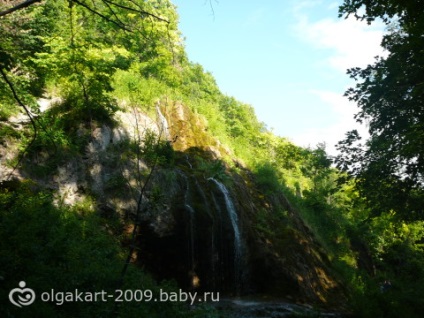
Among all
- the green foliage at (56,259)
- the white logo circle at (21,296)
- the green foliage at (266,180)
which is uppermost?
the green foliage at (266,180)

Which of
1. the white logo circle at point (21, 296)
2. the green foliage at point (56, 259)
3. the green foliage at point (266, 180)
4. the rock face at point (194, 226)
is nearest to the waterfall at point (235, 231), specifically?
the rock face at point (194, 226)

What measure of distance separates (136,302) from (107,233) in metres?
3.85

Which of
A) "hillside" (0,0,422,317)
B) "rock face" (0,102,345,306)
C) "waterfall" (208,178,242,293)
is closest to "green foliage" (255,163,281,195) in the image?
"hillside" (0,0,422,317)

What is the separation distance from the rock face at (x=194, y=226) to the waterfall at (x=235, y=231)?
3 cm

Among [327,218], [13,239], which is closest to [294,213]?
[327,218]

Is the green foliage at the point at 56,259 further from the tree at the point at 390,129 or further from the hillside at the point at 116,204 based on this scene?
the tree at the point at 390,129

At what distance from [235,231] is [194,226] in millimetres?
1753

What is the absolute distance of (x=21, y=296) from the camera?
4.74m

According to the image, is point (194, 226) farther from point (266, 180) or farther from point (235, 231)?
point (266, 180)

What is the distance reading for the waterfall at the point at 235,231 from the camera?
11.2 meters

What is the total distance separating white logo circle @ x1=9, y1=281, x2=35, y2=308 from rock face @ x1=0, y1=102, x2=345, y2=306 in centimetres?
437

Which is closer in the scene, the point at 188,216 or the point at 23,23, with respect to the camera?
the point at 188,216

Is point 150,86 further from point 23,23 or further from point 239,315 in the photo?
point 239,315

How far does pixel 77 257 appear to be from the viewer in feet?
22.3
